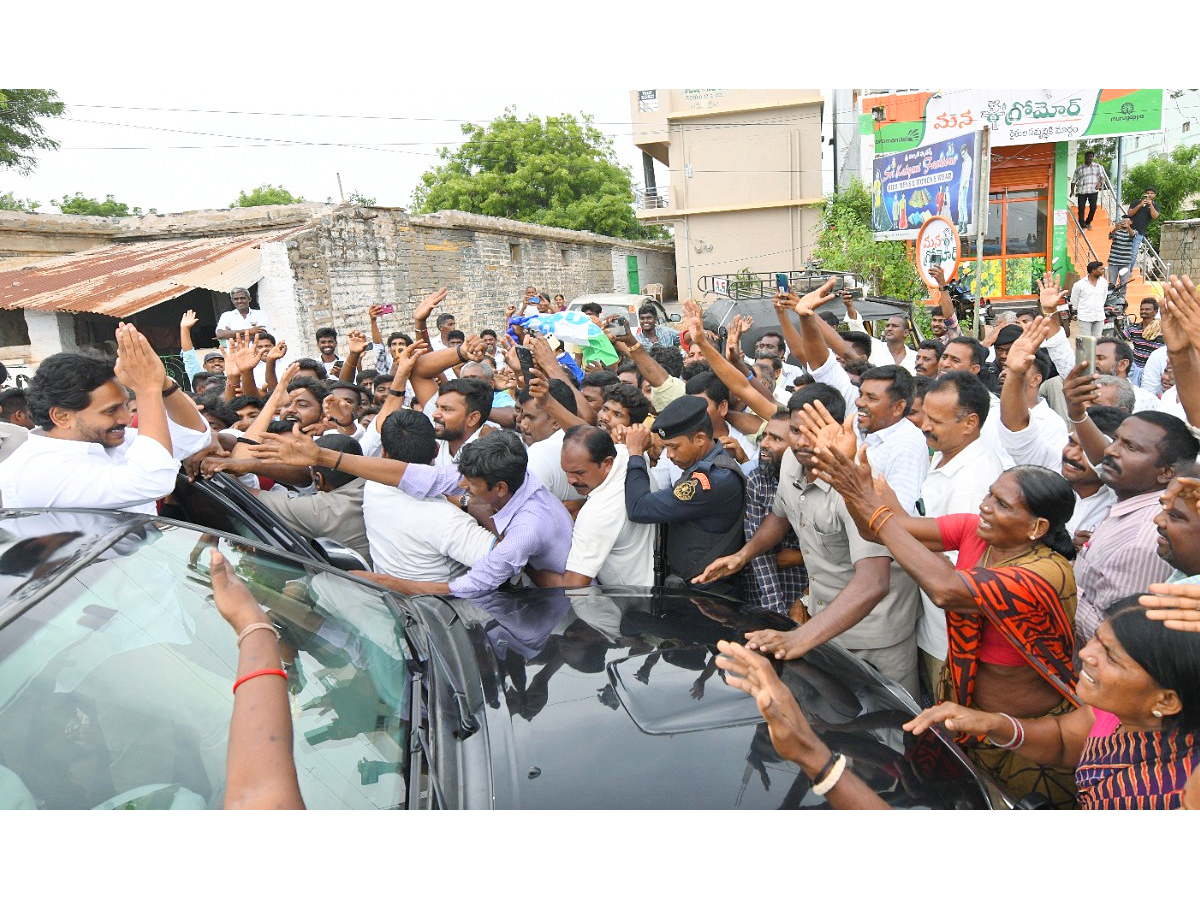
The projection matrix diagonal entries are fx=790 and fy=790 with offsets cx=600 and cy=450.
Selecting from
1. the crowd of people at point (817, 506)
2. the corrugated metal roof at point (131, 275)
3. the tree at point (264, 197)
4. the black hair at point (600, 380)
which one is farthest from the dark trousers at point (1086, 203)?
the tree at point (264, 197)

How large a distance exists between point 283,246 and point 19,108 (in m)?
10.7

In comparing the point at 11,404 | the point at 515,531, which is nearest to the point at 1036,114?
the point at 515,531

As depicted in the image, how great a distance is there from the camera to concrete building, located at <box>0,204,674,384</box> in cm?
1027

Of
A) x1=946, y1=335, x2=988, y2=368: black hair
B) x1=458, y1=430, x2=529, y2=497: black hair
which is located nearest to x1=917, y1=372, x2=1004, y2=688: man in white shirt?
x1=458, y1=430, x2=529, y2=497: black hair

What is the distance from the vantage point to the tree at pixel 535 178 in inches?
1166

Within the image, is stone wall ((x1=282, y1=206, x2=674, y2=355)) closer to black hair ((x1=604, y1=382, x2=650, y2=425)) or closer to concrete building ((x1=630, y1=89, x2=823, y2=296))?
concrete building ((x1=630, y1=89, x2=823, y2=296))

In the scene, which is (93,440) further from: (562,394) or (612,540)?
(562,394)

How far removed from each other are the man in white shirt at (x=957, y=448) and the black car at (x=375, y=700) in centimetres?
101

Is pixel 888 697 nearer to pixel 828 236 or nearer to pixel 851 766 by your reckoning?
pixel 851 766

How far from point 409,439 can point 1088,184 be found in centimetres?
1773

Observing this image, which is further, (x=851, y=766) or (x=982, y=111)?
(x=982, y=111)

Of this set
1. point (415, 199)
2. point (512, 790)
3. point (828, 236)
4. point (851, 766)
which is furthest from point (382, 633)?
point (415, 199)

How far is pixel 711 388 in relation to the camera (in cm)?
426

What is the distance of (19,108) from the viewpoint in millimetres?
17078
